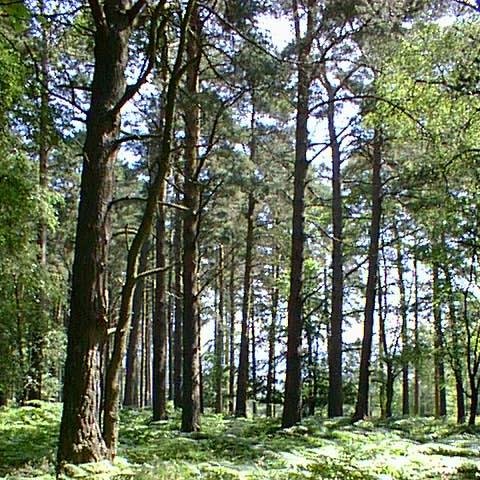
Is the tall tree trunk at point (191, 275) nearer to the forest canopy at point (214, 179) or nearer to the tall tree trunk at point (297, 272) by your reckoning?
the forest canopy at point (214, 179)

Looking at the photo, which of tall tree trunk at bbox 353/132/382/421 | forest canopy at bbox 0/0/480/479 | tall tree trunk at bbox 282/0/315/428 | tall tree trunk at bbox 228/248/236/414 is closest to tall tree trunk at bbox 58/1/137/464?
forest canopy at bbox 0/0/480/479

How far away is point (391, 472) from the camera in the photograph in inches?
226

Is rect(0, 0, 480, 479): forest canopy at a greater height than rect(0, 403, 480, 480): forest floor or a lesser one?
greater

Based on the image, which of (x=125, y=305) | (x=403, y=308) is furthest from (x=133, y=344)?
(x=125, y=305)

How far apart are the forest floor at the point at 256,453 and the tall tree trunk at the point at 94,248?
34 centimetres

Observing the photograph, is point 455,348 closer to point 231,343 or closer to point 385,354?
point 385,354

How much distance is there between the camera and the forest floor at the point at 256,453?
4871mm

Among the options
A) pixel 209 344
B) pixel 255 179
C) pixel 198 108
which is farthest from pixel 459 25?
pixel 209 344

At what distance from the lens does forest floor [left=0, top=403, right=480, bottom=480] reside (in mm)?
4871

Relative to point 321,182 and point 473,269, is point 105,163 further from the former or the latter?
point 321,182

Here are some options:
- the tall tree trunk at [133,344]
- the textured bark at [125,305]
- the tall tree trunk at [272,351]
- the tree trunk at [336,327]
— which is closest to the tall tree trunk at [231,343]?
the tall tree trunk at [272,351]

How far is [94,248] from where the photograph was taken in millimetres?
4891

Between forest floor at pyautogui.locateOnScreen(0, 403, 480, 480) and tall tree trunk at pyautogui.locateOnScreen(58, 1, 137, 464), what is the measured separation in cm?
34

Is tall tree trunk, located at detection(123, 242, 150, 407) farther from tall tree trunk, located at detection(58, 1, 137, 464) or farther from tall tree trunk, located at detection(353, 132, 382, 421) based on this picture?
tall tree trunk, located at detection(58, 1, 137, 464)
